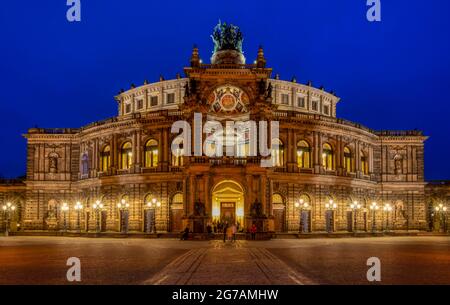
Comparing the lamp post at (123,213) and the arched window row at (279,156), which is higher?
the arched window row at (279,156)

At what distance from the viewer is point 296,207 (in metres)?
71.0

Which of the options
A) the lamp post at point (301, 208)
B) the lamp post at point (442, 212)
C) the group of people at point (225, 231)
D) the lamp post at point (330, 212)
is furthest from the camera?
the lamp post at point (442, 212)

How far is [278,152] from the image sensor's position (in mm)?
71125

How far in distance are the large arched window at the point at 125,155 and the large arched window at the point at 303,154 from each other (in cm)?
2295

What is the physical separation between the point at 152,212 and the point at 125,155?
9.53m

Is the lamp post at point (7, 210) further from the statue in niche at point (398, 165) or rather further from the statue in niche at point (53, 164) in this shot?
the statue in niche at point (398, 165)

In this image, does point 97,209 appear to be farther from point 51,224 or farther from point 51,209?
point 51,209

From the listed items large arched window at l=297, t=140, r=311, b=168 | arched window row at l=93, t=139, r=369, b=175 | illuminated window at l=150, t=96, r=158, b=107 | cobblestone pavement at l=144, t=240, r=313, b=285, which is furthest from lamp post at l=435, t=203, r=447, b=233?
cobblestone pavement at l=144, t=240, r=313, b=285

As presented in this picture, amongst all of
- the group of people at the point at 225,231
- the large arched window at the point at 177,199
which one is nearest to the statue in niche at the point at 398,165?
the large arched window at the point at 177,199

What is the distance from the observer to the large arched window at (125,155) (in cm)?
7625

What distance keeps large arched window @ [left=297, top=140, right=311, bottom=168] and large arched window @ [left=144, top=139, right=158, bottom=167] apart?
18.8 m

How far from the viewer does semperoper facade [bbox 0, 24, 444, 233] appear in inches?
2420

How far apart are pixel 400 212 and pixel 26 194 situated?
5646 cm

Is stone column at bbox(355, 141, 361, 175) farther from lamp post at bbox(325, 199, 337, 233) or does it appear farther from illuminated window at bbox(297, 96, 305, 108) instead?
illuminated window at bbox(297, 96, 305, 108)
